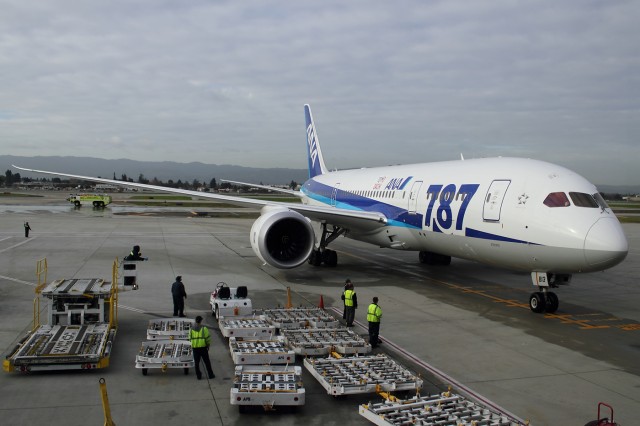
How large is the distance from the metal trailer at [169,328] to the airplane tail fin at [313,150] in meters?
20.4

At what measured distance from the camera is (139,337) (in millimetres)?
11742

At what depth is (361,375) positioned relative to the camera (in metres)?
9.11

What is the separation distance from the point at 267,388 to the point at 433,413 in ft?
7.96

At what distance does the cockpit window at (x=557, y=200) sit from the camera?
13461mm

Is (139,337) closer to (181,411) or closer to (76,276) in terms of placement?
(181,411)

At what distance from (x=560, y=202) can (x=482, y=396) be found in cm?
657

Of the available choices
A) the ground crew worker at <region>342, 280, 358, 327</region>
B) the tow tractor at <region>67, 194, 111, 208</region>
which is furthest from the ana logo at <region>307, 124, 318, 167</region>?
the tow tractor at <region>67, 194, 111, 208</region>

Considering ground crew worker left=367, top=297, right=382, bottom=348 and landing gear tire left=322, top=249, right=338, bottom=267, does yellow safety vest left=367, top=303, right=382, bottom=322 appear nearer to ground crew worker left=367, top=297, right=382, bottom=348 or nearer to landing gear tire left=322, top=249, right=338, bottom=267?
ground crew worker left=367, top=297, right=382, bottom=348

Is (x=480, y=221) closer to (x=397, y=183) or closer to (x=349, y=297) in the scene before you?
(x=349, y=297)

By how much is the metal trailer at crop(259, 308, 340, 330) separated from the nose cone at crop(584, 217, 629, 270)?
597cm

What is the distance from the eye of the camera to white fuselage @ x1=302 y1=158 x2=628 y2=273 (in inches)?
505

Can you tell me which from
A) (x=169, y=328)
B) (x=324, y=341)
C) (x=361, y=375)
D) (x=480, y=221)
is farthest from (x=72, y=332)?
(x=480, y=221)

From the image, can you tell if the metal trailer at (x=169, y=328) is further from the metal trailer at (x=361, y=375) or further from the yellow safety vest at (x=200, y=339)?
the metal trailer at (x=361, y=375)

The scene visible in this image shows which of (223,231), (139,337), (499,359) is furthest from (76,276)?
(223,231)
